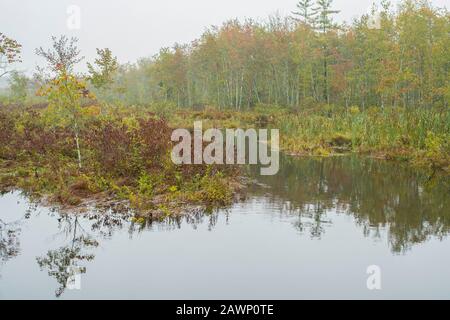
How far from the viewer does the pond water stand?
673 cm

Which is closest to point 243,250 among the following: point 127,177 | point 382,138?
point 127,177

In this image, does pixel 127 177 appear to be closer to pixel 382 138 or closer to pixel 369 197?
pixel 369 197

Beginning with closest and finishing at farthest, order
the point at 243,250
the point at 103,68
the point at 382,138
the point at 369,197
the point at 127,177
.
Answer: the point at 243,250, the point at 127,177, the point at 369,197, the point at 382,138, the point at 103,68

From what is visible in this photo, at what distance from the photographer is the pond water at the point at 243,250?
673 cm

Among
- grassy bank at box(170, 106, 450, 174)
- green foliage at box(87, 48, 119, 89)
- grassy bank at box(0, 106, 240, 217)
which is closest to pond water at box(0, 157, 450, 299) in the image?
grassy bank at box(0, 106, 240, 217)

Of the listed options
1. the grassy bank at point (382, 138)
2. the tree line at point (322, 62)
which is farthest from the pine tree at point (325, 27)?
the grassy bank at point (382, 138)

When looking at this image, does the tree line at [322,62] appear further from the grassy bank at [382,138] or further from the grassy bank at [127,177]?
the grassy bank at [127,177]

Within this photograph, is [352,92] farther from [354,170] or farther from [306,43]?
[354,170]

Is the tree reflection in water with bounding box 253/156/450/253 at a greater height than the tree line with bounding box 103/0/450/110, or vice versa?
the tree line with bounding box 103/0/450/110

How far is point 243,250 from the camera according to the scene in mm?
8414

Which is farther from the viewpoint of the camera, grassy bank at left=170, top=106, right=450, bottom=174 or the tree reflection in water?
grassy bank at left=170, top=106, right=450, bottom=174

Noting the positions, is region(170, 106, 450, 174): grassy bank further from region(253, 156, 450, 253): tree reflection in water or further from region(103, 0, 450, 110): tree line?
region(103, 0, 450, 110): tree line
